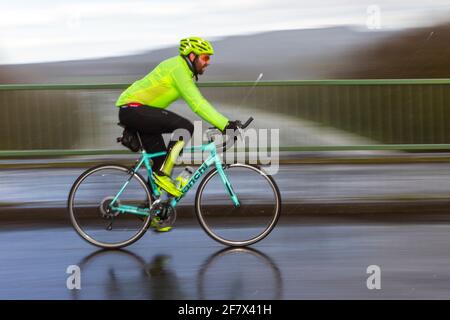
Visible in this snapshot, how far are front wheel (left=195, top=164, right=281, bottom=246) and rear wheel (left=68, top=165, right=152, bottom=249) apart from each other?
0.50 meters

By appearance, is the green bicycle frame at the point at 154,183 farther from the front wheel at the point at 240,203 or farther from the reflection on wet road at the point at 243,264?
the reflection on wet road at the point at 243,264

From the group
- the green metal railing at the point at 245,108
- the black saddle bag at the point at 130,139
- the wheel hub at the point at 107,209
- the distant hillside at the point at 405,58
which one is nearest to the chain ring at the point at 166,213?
the wheel hub at the point at 107,209

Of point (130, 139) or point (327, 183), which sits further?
point (327, 183)

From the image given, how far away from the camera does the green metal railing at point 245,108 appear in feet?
34.8

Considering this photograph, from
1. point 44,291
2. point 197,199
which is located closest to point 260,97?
point 197,199

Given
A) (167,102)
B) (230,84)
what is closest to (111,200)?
(167,102)

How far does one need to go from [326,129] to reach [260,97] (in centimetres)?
95

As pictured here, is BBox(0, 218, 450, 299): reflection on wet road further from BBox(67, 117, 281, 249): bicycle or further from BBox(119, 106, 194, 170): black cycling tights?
BBox(119, 106, 194, 170): black cycling tights

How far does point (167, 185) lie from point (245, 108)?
3903mm

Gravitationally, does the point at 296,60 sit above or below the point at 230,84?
above

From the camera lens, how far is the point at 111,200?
23.3 ft

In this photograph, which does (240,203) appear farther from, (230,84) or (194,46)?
(230,84)

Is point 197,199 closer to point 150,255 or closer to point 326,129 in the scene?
point 150,255

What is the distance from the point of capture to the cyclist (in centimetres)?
680
